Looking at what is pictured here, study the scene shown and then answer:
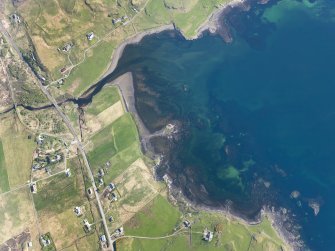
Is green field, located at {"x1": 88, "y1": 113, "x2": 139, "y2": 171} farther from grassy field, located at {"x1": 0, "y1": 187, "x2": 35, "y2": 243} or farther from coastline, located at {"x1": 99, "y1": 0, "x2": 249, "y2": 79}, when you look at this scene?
grassy field, located at {"x1": 0, "y1": 187, "x2": 35, "y2": 243}

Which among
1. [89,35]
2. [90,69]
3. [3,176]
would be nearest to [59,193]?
[3,176]

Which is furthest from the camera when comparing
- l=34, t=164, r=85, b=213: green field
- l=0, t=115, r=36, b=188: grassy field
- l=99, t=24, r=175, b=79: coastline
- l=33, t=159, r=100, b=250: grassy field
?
l=99, t=24, r=175, b=79: coastline

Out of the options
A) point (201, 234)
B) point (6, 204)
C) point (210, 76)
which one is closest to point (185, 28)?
point (210, 76)

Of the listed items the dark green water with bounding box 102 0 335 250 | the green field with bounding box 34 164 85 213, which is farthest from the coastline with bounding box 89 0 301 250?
the green field with bounding box 34 164 85 213

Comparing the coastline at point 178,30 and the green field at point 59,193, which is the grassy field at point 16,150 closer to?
the green field at point 59,193

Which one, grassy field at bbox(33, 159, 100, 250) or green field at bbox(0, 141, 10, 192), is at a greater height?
green field at bbox(0, 141, 10, 192)

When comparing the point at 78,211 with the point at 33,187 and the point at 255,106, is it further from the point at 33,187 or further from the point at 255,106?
the point at 255,106
